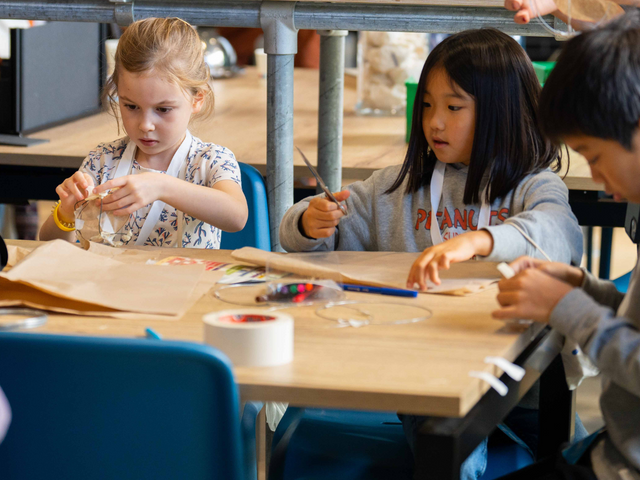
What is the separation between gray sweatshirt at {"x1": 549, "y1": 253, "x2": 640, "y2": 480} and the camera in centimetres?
79

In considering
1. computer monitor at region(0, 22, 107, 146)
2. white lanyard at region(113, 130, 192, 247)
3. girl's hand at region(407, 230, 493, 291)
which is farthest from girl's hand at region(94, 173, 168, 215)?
computer monitor at region(0, 22, 107, 146)

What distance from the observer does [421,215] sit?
4.62 feet

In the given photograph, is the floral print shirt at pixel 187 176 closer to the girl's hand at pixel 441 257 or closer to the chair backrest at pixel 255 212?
the chair backrest at pixel 255 212

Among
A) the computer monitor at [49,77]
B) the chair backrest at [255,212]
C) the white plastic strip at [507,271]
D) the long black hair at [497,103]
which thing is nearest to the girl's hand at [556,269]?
the white plastic strip at [507,271]

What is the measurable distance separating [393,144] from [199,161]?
796mm

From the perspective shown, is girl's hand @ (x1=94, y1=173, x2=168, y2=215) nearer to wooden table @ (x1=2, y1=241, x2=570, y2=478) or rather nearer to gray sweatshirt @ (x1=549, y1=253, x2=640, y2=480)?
wooden table @ (x1=2, y1=241, x2=570, y2=478)

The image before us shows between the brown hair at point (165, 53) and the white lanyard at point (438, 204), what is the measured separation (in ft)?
1.64

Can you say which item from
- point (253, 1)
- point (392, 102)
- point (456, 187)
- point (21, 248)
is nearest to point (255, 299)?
point (21, 248)

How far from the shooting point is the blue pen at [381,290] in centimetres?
100

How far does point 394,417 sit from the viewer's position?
127cm

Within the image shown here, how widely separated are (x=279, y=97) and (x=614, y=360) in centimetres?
87

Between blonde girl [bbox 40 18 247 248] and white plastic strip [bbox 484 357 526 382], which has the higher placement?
blonde girl [bbox 40 18 247 248]

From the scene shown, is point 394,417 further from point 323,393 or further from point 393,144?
point 393,144

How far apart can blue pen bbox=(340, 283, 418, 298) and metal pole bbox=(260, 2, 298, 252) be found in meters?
0.54
